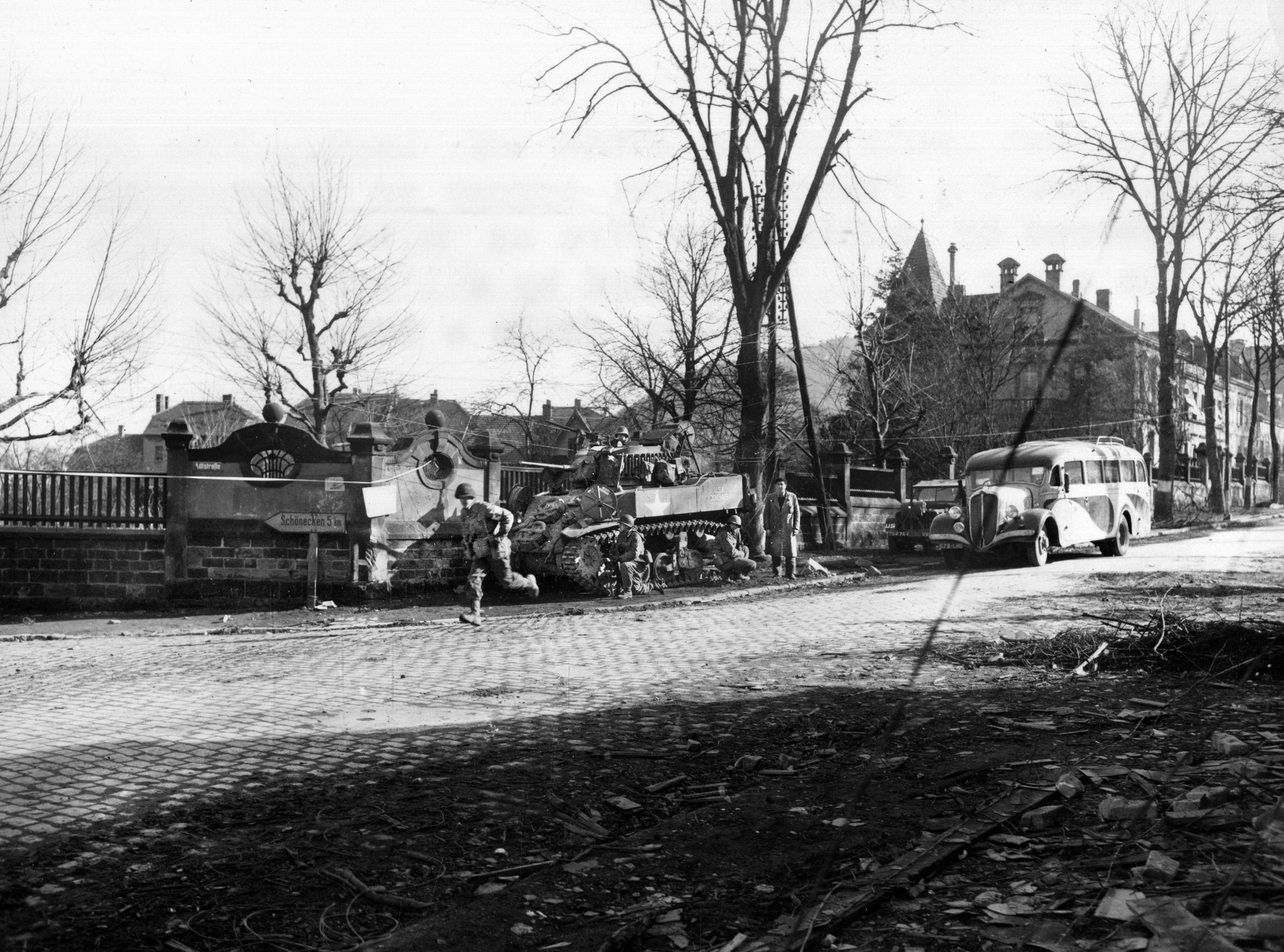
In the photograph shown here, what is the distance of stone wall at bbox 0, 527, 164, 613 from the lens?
16.7m

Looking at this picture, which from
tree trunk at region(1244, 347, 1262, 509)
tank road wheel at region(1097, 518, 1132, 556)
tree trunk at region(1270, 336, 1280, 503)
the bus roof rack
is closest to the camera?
the bus roof rack

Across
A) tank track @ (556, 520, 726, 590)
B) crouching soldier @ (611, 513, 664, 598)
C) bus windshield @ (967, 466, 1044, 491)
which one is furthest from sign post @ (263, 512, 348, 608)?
bus windshield @ (967, 466, 1044, 491)

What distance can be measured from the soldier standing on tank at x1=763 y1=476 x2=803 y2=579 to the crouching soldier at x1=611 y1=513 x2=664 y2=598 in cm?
332

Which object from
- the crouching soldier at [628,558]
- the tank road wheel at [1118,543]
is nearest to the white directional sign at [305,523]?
the crouching soldier at [628,558]

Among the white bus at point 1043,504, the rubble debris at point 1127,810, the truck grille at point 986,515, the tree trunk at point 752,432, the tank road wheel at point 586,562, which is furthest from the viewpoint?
the tree trunk at point 752,432

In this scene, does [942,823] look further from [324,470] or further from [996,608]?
[324,470]

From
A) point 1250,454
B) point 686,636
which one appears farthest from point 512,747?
point 1250,454

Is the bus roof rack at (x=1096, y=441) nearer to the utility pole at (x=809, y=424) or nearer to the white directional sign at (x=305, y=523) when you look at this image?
the utility pole at (x=809, y=424)

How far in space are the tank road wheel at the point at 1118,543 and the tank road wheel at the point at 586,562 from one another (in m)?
12.1

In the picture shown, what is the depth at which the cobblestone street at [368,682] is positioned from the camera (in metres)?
5.98

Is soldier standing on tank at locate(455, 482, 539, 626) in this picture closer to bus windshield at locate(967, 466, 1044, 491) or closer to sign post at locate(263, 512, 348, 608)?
sign post at locate(263, 512, 348, 608)

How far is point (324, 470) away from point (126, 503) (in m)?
3.00

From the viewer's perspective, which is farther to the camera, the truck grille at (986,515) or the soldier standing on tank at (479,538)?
the truck grille at (986,515)

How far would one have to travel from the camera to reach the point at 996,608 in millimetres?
13492
